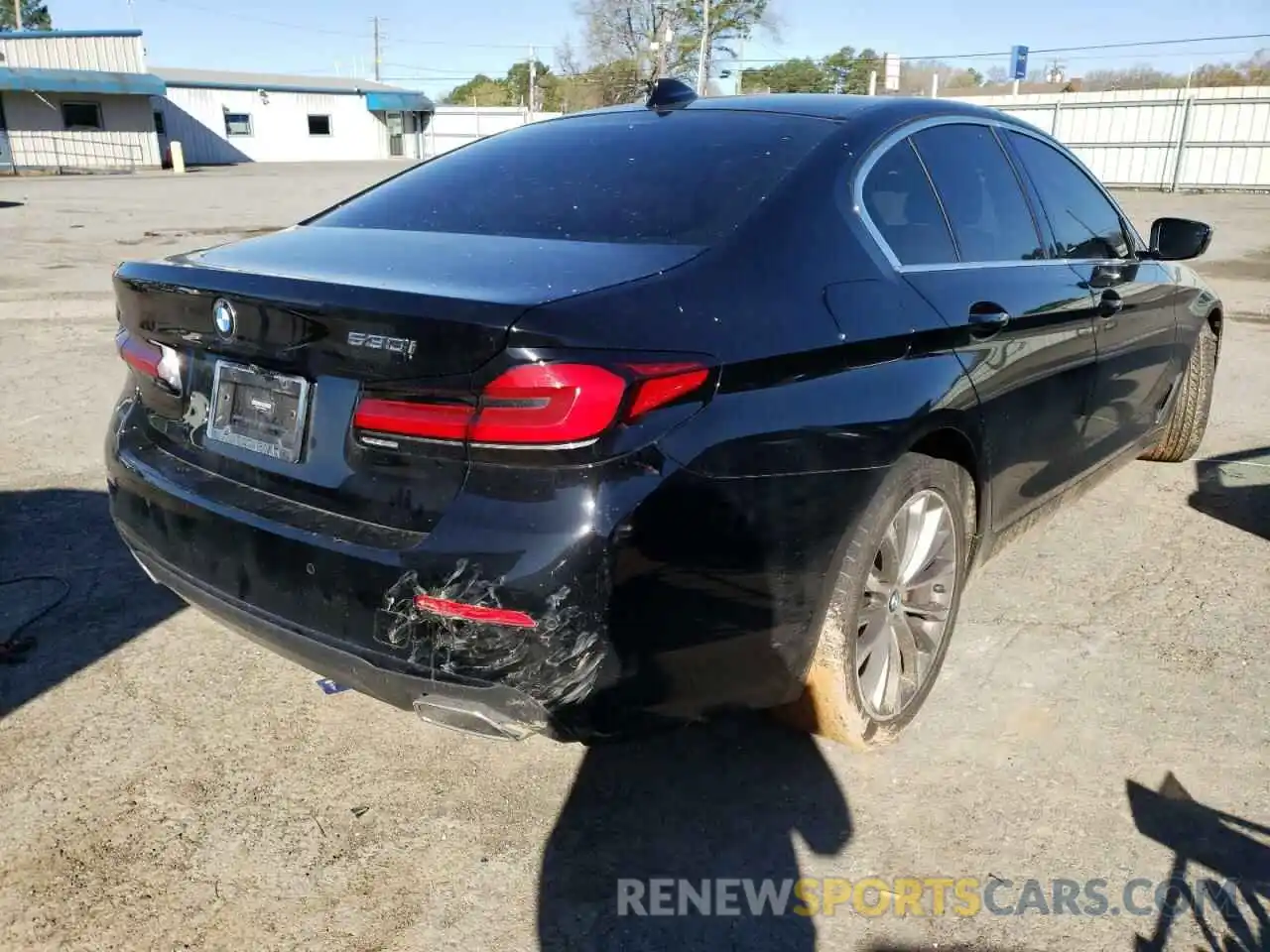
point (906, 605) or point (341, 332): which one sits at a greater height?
point (341, 332)

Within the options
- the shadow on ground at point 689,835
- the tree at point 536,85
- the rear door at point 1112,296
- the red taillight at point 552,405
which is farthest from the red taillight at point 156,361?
the tree at point 536,85

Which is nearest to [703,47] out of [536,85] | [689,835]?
[536,85]

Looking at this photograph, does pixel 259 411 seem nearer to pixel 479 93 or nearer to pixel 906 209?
pixel 906 209

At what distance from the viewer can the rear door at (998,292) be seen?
9.21 ft

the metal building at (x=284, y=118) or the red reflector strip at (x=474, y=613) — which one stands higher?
the metal building at (x=284, y=118)

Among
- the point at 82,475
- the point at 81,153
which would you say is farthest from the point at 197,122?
the point at 82,475

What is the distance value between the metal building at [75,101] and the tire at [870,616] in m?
41.6

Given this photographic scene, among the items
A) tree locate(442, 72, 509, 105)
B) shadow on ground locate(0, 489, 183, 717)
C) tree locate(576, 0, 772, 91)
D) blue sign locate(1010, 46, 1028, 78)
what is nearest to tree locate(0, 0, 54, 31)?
tree locate(442, 72, 509, 105)

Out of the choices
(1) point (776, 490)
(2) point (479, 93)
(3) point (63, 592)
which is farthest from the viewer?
(2) point (479, 93)

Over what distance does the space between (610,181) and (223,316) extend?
107 cm

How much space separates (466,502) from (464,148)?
1.88 meters

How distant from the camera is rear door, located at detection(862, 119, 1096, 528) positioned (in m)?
2.81

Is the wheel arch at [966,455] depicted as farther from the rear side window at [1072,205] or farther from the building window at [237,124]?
the building window at [237,124]

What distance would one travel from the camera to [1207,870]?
2320 mm
